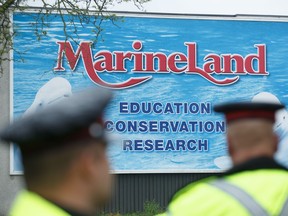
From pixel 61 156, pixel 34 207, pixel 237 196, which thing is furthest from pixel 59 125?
pixel 237 196

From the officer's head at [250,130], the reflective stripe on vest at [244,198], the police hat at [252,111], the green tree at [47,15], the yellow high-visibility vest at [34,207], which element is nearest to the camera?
the yellow high-visibility vest at [34,207]

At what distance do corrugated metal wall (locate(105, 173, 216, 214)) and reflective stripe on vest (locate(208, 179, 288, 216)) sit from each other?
21308 mm

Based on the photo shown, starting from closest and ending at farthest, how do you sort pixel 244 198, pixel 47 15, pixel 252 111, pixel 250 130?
pixel 244 198 < pixel 250 130 < pixel 252 111 < pixel 47 15

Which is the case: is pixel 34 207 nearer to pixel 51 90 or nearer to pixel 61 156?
pixel 61 156

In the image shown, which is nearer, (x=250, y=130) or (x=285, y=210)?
(x=285, y=210)

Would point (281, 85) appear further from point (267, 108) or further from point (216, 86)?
point (267, 108)

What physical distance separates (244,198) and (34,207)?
126cm

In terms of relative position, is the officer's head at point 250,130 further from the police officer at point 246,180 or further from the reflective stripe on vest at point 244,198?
the reflective stripe on vest at point 244,198

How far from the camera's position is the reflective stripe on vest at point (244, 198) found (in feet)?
12.3

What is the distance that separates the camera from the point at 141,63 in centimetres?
2558

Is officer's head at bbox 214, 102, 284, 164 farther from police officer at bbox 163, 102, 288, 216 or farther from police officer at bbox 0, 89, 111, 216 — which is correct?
police officer at bbox 0, 89, 111, 216

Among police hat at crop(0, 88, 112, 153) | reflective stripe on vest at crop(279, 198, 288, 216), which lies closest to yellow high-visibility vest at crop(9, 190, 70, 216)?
police hat at crop(0, 88, 112, 153)

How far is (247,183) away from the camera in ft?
12.8

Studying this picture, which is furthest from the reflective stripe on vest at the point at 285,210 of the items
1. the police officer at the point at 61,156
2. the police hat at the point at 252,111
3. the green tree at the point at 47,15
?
the green tree at the point at 47,15
